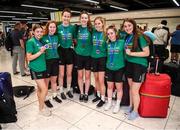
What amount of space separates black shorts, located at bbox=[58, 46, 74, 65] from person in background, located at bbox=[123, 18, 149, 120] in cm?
98

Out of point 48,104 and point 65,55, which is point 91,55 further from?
point 48,104

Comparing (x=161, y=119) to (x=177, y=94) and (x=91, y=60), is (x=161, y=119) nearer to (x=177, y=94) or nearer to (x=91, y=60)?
(x=177, y=94)

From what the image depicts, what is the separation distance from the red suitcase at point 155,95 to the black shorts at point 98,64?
659mm

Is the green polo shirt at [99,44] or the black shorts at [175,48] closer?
the green polo shirt at [99,44]

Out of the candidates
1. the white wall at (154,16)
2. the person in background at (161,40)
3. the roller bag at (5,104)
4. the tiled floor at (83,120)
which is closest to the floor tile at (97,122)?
the tiled floor at (83,120)

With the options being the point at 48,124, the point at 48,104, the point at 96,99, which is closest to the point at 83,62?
the point at 96,99

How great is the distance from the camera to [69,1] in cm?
1085

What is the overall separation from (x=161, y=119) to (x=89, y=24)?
5.85 ft

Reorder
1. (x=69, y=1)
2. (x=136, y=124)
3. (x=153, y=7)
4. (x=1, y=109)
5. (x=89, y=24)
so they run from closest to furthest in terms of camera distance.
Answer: (x=1, y=109), (x=136, y=124), (x=89, y=24), (x=69, y=1), (x=153, y=7)

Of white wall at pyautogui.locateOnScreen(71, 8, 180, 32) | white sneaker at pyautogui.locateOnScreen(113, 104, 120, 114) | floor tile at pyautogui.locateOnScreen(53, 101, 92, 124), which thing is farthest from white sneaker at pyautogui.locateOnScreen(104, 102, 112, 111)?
white wall at pyautogui.locateOnScreen(71, 8, 180, 32)

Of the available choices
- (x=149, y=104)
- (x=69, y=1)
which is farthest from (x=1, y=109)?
(x=69, y=1)

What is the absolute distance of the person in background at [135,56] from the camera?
2008mm

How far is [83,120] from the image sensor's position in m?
2.26

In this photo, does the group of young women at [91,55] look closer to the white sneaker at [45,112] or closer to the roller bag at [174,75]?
the white sneaker at [45,112]
